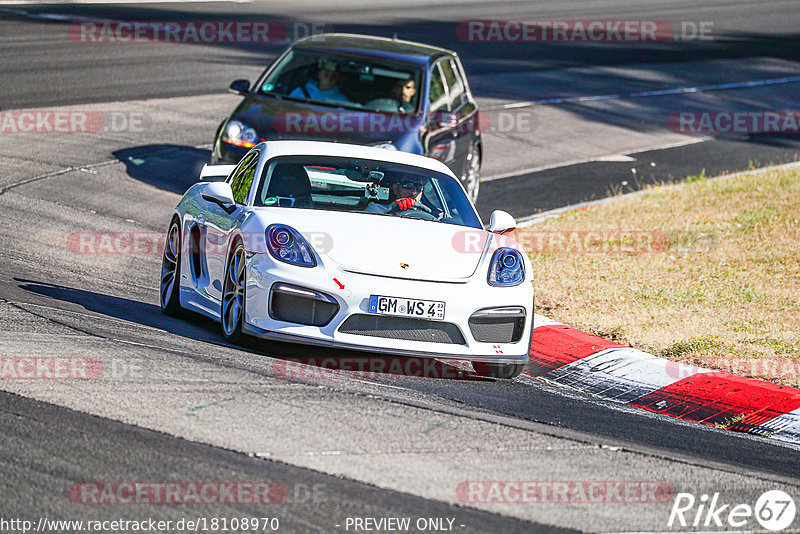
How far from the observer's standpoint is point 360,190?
332 inches

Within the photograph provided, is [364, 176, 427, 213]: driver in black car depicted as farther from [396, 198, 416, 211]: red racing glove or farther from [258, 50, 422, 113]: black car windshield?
[258, 50, 422, 113]: black car windshield

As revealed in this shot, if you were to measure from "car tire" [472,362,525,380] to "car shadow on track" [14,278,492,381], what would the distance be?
58 millimetres

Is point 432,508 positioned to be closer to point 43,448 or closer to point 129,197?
point 43,448

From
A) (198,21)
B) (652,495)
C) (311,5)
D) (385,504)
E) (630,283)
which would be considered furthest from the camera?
(311,5)

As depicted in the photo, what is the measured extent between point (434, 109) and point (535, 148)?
210 inches

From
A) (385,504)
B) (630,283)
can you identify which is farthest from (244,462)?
(630,283)

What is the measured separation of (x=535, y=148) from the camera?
61.1ft

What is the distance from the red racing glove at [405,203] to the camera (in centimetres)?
832

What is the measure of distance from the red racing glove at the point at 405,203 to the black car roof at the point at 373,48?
5594mm
